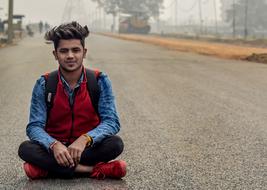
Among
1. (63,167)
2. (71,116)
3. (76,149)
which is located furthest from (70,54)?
(63,167)

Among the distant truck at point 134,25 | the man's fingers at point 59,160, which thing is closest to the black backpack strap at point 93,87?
the man's fingers at point 59,160

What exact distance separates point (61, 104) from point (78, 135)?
12.2 inches

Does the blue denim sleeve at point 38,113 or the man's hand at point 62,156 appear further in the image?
the blue denim sleeve at point 38,113

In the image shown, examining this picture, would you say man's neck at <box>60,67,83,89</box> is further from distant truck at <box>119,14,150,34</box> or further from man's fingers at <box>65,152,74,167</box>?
distant truck at <box>119,14,150,34</box>

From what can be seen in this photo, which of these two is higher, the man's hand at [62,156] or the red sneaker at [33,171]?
the man's hand at [62,156]

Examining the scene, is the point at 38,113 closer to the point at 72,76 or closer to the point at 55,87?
the point at 55,87

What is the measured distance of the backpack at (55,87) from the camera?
446 cm

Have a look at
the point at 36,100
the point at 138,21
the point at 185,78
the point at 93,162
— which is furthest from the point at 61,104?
the point at 138,21

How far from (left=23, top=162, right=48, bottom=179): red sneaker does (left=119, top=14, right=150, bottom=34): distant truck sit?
7694cm

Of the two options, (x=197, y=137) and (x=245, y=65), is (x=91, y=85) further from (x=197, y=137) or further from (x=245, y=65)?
(x=245, y=65)

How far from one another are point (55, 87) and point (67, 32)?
45cm

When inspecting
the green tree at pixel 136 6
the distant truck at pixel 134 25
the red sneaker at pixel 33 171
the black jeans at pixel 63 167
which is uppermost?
the green tree at pixel 136 6

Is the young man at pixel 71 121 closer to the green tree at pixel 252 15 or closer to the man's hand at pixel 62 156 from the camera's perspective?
the man's hand at pixel 62 156

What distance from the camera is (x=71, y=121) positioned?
4520 mm
